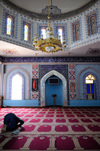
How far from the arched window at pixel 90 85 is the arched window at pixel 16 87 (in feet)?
14.3

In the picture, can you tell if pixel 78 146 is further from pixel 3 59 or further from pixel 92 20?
pixel 3 59

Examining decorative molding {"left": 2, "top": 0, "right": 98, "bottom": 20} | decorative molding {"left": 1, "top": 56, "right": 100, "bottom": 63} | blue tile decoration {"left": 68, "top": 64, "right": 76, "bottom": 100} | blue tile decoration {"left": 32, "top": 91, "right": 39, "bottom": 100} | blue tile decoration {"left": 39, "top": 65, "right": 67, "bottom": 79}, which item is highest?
decorative molding {"left": 2, "top": 0, "right": 98, "bottom": 20}

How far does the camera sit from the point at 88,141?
2.30m

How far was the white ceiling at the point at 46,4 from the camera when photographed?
5203mm

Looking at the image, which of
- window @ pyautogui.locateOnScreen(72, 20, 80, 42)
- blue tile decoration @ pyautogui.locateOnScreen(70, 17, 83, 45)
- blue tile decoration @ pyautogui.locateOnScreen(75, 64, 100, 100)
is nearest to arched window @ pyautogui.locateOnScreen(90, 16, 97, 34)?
blue tile decoration @ pyautogui.locateOnScreen(70, 17, 83, 45)

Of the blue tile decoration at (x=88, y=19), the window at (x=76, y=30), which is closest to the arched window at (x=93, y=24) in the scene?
the blue tile decoration at (x=88, y=19)

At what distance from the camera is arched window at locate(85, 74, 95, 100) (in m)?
7.08

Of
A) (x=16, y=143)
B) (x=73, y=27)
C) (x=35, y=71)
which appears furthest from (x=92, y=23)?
(x=16, y=143)

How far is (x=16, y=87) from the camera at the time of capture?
739 cm

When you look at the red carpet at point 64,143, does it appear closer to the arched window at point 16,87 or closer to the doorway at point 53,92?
the arched window at point 16,87

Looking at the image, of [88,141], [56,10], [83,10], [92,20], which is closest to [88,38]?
[92,20]

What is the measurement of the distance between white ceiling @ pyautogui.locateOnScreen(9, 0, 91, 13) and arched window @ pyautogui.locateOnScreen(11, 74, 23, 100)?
4.09 m

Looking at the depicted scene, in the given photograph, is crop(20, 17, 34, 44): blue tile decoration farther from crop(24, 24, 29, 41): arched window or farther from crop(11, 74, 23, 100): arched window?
crop(11, 74, 23, 100): arched window

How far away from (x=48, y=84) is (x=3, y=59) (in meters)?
3.54
